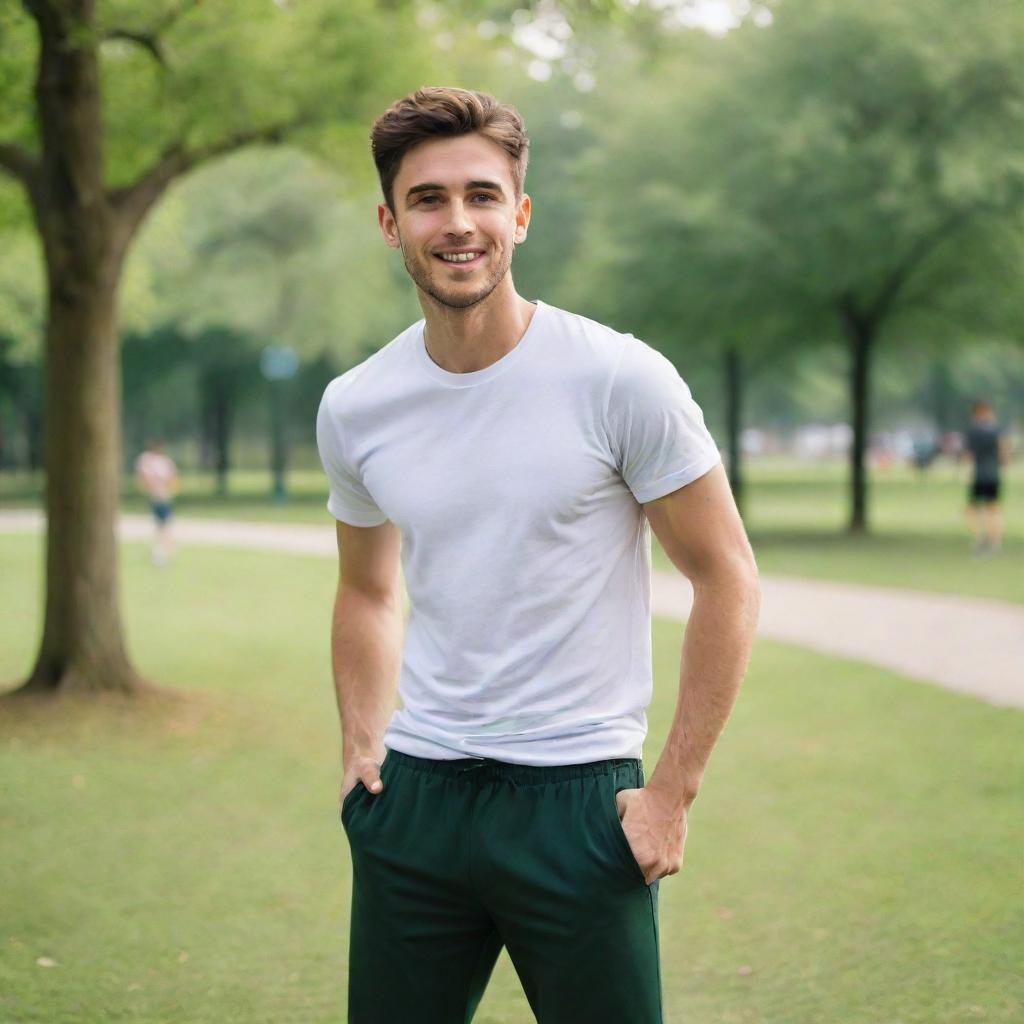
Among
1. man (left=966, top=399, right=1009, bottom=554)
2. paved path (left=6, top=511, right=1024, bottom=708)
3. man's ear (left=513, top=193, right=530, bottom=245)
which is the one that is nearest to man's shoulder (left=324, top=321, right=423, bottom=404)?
man's ear (left=513, top=193, right=530, bottom=245)

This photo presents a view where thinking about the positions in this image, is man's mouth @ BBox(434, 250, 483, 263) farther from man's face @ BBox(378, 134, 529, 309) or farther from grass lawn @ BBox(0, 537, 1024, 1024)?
grass lawn @ BBox(0, 537, 1024, 1024)

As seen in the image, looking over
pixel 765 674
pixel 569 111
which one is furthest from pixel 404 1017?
pixel 569 111

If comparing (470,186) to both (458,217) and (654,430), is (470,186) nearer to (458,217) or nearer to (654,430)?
(458,217)

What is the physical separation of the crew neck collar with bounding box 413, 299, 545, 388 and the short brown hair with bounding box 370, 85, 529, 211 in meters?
0.27

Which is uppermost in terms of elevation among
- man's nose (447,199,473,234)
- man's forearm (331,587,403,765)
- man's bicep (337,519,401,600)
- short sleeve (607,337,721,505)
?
man's nose (447,199,473,234)

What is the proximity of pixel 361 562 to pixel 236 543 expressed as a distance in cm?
1955

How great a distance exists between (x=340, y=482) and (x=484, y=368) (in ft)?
1.37

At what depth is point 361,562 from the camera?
9.34ft

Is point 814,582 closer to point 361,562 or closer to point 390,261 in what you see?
point 361,562

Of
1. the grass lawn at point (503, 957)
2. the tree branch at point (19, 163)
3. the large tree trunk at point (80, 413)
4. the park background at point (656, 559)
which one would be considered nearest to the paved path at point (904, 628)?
the park background at point (656, 559)

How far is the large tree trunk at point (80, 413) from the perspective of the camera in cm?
840

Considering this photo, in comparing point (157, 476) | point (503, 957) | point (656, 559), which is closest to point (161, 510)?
point (157, 476)

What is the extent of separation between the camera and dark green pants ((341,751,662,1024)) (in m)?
2.34

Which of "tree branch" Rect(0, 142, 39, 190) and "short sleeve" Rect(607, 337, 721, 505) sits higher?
"tree branch" Rect(0, 142, 39, 190)
